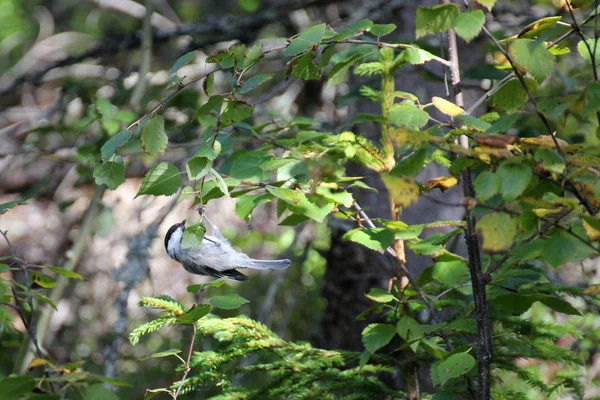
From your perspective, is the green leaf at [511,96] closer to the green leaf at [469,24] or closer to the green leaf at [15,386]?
the green leaf at [469,24]

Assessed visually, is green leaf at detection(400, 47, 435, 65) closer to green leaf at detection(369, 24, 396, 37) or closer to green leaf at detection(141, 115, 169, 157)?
green leaf at detection(369, 24, 396, 37)

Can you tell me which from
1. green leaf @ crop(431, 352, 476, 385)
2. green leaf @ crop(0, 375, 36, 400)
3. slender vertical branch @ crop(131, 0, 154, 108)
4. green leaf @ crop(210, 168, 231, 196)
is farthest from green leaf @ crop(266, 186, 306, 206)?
slender vertical branch @ crop(131, 0, 154, 108)

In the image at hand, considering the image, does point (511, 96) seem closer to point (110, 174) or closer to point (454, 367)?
point (454, 367)

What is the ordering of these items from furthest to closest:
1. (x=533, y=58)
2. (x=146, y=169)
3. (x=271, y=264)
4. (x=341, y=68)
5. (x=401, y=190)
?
1. (x=271, y=264)
2. (x=146, y=169)
3. (x=341, y=68)
4. (x=533, y=58)
5. (x=401, y=190)

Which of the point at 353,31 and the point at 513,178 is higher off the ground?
the point at 353,31

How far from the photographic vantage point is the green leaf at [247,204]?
55.2 inches

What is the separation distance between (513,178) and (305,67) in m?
0.51

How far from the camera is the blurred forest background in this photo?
2.74m

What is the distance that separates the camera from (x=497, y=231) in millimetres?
1126

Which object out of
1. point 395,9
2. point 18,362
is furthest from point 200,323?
point 395,9

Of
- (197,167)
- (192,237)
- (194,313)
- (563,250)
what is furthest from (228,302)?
(563,250)

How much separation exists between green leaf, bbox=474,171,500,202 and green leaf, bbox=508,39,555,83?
8.1 inches

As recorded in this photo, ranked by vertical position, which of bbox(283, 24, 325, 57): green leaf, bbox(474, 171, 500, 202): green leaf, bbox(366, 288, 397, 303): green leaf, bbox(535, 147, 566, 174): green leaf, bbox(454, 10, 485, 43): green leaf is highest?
bbox(454, 10, 485, 43): green leaf

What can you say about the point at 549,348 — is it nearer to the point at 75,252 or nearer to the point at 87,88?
the point at 75,252
